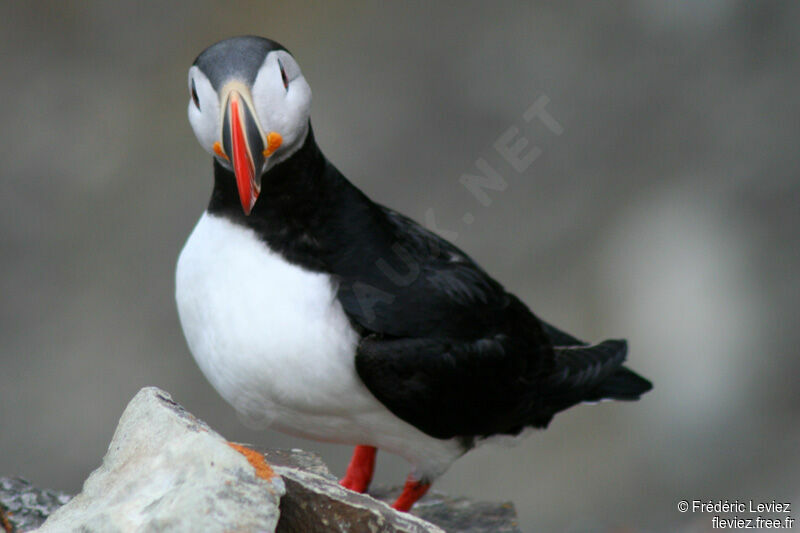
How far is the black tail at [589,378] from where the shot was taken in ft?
10.4

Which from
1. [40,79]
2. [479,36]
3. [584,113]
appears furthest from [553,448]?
[40,79]

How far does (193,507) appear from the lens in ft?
5.84

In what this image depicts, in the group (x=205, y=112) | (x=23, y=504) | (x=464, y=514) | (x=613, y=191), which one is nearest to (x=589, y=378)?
(x=464, y=514)

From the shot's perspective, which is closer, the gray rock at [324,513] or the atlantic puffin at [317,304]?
the gray rock at [324,513]

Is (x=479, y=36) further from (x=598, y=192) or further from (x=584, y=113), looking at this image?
(x=598, y=192)

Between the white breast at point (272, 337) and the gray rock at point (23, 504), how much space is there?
20.4 inches

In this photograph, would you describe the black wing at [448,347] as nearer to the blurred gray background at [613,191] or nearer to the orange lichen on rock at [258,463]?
the orange lichen on rock at [258,463]

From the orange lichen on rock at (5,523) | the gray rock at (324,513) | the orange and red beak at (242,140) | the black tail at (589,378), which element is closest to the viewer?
the gray rock at (324,513)

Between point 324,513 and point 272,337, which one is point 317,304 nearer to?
point 272,337

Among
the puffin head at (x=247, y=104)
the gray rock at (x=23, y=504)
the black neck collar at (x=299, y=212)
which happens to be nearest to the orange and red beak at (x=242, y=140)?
the puffin head at (x=247, y=104)

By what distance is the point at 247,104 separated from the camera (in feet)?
7.56

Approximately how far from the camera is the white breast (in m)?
2.57

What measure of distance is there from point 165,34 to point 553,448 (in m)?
3.43

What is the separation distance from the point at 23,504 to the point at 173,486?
0.96 m
